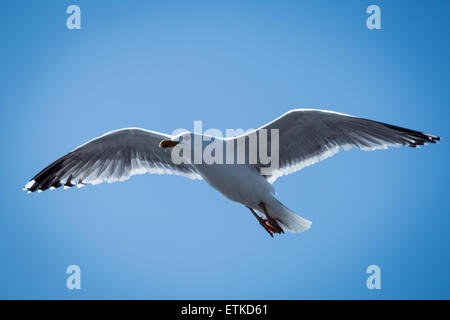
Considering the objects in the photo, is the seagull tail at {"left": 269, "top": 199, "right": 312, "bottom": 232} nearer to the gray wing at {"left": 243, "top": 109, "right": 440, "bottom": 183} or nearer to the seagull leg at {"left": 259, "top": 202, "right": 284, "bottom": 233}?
the seagull leg at {"left": 259, "top": 202, "right": 284, "bottom": 233}

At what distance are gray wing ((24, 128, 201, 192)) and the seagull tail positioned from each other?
997 mm

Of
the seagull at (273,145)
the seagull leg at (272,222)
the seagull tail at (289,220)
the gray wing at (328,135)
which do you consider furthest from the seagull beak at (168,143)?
the seagull tail at (289,220)

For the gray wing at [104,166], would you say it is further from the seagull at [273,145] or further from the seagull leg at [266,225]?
the seagull leg at [266,225]

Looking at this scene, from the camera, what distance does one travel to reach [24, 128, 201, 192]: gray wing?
16.7ft

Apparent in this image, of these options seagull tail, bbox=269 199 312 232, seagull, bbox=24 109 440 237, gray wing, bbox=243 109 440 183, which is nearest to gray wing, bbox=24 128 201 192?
seagull, bbox=24 109 440 237

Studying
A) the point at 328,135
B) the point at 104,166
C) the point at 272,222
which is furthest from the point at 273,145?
the point at 104,166

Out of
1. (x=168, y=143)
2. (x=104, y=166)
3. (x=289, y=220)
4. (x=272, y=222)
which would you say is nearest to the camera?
(x=168, y=143)

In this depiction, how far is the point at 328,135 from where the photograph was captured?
4395 millimetres

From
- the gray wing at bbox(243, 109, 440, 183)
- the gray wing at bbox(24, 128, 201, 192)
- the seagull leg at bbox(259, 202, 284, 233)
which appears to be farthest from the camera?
the gray wing at bbox(24, 128, 201, 192)

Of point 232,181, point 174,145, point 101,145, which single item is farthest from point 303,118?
point 101,145

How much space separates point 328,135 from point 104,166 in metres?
2.20

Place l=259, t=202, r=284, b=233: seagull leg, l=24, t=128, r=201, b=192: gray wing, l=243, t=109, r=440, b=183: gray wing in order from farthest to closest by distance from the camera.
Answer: l=24, t=128, r=201, b=192: gray wing
l=259, t=202, r=284, b=233: seagull leg
l=243, t=109, r=440, b=183: gray wing

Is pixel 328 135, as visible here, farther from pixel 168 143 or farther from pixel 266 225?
pixel 168 143

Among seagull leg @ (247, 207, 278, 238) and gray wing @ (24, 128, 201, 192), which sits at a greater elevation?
gray wing @ (24, 128, 201, 192)
